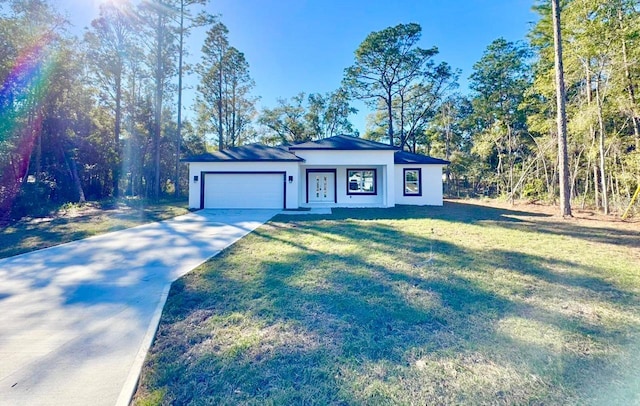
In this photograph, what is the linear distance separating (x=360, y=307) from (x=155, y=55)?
22947 mm

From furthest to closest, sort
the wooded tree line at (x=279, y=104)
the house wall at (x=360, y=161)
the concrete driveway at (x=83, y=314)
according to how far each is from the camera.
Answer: the house wall at (x=360, y=161) → the wooded tree line at (x=279, y=104) → the concrete driveway at (x=83, y=314)

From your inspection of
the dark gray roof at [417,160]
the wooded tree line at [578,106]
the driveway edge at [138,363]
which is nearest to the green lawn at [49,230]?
the driveway edge at [138,363]

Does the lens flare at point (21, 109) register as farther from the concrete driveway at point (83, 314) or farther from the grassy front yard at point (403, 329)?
the grassy front yard at point (403, 329)

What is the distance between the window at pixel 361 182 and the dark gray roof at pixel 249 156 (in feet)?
10.7

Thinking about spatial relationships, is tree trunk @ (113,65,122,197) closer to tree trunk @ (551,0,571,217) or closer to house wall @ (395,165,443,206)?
house wall @ (395,165,443,206)

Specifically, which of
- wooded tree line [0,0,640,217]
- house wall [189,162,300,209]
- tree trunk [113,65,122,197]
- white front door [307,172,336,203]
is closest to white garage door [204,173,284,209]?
house wall [189,162,300,209]

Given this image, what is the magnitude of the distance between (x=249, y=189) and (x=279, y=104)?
53.1 feet

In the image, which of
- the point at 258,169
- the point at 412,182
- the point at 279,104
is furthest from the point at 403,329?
the point at 279,104

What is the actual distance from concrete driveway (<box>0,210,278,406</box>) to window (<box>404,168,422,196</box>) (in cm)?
1157

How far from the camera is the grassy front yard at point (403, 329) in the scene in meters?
2.11

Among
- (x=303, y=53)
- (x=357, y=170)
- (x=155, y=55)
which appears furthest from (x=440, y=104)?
(x=155, y=55)

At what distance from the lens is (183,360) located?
249cm

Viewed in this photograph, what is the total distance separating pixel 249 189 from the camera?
14.0 m

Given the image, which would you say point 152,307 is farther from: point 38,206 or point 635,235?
point 38,206
